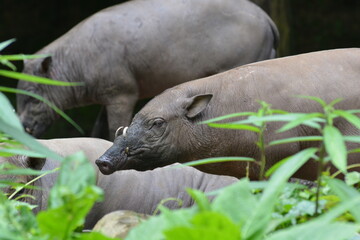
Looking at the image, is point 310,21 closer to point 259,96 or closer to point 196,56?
point 196,56

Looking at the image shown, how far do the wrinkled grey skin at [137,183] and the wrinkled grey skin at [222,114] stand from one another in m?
0.66

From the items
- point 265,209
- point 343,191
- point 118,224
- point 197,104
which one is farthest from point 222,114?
point 265,209

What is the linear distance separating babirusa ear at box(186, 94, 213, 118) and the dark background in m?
6.79

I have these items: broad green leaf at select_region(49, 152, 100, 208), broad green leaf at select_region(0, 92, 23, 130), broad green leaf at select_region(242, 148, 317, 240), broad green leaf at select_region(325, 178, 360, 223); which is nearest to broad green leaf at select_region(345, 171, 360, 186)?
broad green leaf at select_region(325, 178, 360, 223)

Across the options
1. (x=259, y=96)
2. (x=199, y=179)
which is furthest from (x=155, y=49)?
(x=259, y=96)

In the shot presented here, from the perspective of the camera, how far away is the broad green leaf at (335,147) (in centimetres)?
145

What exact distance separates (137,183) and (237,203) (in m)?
2.68

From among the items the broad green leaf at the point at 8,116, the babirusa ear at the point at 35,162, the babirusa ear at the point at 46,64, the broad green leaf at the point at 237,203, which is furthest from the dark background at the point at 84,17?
the broad green leaf at the point at 237,203

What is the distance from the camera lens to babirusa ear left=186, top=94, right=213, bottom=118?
10.8ft

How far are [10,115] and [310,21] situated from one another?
9.77 metres

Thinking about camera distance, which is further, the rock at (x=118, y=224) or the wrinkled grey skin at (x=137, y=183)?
the wrinkled grey skin at (x=137, y=183)

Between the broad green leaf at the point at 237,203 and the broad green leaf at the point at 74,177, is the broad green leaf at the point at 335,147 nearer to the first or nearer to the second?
the broad green leaf at the point at 237,203

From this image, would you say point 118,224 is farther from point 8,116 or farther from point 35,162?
point 35,162

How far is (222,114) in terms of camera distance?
10.8ft
